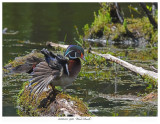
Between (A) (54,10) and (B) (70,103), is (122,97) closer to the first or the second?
(B) (70,103)

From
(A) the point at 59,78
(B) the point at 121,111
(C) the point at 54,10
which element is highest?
(C) the point at 54,10

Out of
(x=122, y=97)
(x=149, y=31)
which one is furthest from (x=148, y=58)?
(x=122, y=97)

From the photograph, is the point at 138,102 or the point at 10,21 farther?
the point at 10,21

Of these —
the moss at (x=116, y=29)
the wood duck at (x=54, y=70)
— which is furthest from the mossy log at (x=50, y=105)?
the moss at (x=116, y=29)

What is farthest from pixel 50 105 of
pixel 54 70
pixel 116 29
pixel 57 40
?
pixel 116 29

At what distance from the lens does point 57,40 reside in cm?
1281

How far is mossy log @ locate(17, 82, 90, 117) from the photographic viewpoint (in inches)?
220

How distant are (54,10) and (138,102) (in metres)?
13.1

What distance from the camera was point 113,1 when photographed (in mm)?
12711

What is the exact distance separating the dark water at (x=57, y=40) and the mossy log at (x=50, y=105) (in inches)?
9.1

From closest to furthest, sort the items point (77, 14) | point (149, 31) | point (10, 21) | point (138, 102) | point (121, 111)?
point (121, 111)
point (138, 102)
point (149, 31)
point (10, 21)
point (77, 14)

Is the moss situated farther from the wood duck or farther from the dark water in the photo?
the wood duck

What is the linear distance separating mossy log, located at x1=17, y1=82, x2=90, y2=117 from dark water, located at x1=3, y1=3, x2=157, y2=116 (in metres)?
0.23

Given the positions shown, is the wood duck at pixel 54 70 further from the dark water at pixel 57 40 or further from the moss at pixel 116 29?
the moss at pixel 116 29
